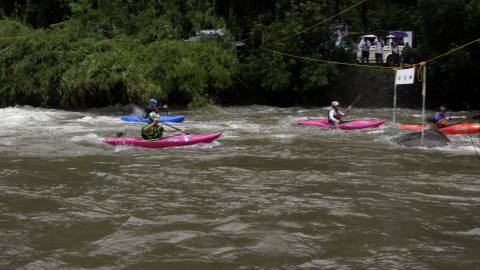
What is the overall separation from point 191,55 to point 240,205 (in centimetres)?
1637

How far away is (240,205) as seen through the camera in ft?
26.4

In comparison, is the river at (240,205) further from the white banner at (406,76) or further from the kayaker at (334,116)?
the kayaker at (334,116)

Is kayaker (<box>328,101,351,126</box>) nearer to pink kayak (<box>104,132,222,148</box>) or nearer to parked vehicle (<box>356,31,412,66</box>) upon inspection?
pink kayak (<box>104,132,222,148</box>)

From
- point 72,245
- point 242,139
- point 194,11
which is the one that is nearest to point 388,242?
point 72,245

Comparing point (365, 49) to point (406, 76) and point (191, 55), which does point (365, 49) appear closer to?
point (191, 55)

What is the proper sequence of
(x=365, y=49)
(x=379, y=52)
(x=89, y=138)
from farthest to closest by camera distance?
(x=365, y=49) < (x=379, y=52) < (x=89, y=138)

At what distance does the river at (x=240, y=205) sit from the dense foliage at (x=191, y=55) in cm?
838

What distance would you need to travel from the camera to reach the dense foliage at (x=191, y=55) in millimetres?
22234

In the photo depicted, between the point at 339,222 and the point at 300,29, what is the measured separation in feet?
61.4

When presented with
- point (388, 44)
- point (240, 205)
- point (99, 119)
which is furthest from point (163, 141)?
point (388, 44)

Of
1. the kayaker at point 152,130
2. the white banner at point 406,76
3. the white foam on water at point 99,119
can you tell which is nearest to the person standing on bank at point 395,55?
the white banner at point 406,76

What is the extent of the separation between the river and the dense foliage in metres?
8.38

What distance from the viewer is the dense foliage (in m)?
22.2

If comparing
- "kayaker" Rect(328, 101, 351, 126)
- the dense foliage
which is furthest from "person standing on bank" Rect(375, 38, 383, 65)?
"kayaker" Rect(328, 101, 351, 126)
